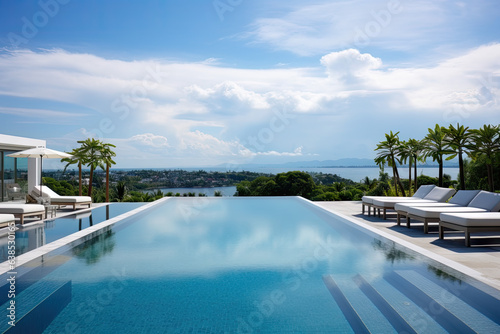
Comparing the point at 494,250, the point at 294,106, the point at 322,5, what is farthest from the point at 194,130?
the point at 494,250

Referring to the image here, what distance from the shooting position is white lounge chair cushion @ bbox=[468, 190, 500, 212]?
252 inches

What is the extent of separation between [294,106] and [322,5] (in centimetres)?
602

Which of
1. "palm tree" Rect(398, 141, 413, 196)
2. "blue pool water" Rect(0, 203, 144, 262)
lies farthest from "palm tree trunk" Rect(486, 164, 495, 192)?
"blue pool water" Rect(0, 203, 144, 262)

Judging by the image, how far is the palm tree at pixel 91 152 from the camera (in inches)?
551

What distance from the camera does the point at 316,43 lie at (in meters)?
15.2

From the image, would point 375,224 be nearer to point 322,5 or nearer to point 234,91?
point 322,5

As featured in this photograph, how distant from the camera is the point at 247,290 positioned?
158 inches

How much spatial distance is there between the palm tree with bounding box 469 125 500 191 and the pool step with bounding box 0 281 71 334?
386 inches

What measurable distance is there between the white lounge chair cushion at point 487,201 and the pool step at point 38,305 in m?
6.52

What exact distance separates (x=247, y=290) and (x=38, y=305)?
199 cm

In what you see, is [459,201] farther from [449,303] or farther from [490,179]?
[449,303]

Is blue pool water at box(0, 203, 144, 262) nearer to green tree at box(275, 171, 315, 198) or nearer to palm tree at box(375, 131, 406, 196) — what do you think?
palm tree at box(375, 131, 406, 196)

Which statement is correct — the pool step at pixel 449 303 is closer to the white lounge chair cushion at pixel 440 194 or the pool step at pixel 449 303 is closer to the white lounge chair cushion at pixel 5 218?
the white lounge chair cushion at pixel 440 194

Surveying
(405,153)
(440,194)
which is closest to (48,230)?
(440,194)
